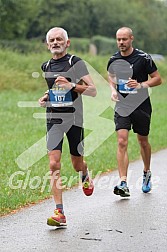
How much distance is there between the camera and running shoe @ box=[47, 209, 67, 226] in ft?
24.8

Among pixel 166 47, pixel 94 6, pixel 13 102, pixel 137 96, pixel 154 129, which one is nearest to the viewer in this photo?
pixel 137 96

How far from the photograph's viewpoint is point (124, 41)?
9398mm

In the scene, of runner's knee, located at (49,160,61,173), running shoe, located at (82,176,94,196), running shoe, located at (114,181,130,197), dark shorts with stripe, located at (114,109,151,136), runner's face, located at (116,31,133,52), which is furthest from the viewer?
dark shorts with stripe, located at (114,109,151,136)

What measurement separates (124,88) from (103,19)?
68.1 meters

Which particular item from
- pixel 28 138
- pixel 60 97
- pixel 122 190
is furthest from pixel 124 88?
pixel 28 138

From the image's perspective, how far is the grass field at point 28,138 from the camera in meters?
10.2

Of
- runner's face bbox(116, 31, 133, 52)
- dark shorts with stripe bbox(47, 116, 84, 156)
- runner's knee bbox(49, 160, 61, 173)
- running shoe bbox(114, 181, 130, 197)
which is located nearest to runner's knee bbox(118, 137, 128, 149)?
running shoe bbox(114, 181, 130, 197)

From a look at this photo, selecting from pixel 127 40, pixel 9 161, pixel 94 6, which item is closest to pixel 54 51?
pixel 127 40

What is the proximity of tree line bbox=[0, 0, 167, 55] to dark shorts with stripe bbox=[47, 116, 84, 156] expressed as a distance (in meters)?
43.8

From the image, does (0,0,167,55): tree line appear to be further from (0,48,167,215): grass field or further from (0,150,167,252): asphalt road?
(0,150,167,252): asphalt road

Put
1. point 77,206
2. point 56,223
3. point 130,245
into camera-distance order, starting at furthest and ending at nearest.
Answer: point 77,206
point 56,223
point 130,245

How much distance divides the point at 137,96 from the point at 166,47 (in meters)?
81.5

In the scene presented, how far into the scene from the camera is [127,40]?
9.41 meters

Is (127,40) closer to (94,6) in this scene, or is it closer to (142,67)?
(142,67)
